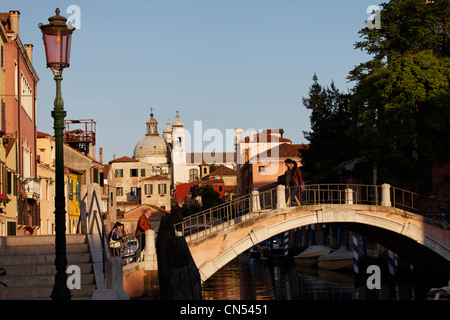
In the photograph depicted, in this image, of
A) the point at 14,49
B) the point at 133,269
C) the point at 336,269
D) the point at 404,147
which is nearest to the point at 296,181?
the point at 133,269

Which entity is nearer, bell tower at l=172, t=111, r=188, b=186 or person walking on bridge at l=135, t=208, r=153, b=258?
person walking on bridge at l=135, t=208, r=153, b=258

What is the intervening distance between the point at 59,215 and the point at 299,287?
20.0m

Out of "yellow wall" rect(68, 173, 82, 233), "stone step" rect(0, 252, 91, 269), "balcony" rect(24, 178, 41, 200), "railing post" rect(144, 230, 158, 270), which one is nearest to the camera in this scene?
"stone step" rect(0, 252, 91, 269)

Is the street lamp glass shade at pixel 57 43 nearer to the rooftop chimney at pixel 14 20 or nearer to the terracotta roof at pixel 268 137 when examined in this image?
the rooftop chimney at pixel 14 20

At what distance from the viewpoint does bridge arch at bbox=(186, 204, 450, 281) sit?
2152cm

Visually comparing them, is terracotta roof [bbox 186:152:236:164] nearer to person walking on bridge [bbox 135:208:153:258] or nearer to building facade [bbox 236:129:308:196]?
building facade [bbox 236:129:308:196]

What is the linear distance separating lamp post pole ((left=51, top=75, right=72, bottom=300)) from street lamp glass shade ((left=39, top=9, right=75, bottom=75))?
168mm

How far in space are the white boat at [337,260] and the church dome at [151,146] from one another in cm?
10466

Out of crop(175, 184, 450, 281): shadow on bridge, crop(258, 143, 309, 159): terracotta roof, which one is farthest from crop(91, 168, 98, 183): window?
crop(175, 184, 450, 281): shadow on bridge

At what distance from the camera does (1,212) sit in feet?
68.3

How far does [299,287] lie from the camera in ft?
92.3

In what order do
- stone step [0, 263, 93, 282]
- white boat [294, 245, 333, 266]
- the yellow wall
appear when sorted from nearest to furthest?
stone step [0, 263, 93, 282], white boat [294, 245, 333, 266], the yellow wall

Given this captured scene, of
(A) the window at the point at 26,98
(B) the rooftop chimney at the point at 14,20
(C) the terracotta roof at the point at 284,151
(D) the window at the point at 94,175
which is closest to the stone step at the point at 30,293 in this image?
(B) the rooftop chimney at the point at 14,20

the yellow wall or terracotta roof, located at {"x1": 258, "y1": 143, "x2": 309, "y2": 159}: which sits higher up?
terracotta roof, located at {"x1": 258, "y1": 143, "x2": 309, "y2": 159}
